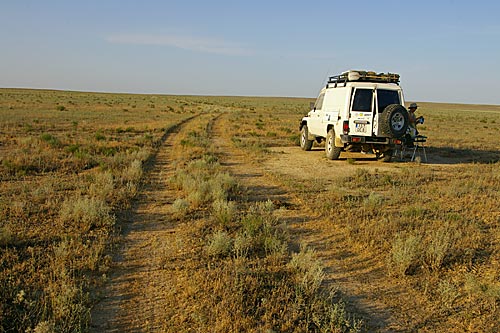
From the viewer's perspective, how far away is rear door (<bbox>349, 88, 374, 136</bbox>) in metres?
12.0

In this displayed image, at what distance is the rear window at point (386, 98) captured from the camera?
1199 cm

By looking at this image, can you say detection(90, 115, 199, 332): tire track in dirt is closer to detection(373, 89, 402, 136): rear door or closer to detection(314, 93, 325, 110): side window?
detection(373, 89, 402, 136): rear door

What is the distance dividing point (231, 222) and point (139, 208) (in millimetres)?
1923

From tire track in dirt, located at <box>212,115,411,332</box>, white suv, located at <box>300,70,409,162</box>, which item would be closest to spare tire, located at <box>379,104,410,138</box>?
white suv, located at <box>300,70,409,162</box>

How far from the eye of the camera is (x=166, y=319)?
148 inches

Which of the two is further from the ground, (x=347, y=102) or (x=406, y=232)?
(x=347, y=102)

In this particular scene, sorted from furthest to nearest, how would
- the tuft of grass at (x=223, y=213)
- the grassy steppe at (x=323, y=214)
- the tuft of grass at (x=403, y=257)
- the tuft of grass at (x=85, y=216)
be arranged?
the tuft of grass at (x=223, y=213)
the tuft of grass at (x=85, y=216)
the tuft of grass at (x=403, y=257)
the grassy steppe at (x=323, y=214)

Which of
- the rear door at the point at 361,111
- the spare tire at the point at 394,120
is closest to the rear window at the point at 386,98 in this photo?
the rear door at the point at 361,111

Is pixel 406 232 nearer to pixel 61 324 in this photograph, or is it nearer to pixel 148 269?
pixel 148 269

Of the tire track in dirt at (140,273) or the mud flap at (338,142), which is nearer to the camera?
the tire track in dirt at (140,273)

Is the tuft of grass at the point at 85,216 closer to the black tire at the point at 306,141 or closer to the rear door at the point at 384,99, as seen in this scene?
the rear door at the point at 384,99

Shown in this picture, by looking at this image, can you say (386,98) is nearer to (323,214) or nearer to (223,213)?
(323,214)

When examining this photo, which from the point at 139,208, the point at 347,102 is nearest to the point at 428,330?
the point at 139,208

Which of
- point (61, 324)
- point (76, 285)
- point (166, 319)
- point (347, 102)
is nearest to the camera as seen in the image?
point (61, 324)
